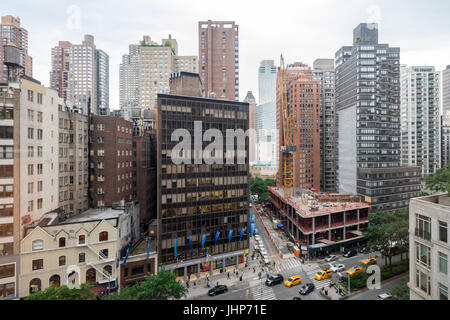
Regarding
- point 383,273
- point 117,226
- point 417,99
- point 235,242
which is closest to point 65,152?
point 117,226

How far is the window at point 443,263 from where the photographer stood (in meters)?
10.7

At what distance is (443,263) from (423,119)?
63007mm

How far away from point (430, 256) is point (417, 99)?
2517 inches

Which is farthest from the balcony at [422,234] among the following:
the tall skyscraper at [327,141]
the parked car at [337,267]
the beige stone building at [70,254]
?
the tall skyscraper at [327,141]

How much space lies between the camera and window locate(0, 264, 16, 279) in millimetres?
16953

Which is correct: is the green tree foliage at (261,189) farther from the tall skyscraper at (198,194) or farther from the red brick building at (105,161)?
the red brick building at (105,161)

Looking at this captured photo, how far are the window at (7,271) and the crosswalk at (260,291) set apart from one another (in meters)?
18.2

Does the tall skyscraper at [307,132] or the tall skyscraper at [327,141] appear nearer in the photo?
the tall skyscraper at [307,132]

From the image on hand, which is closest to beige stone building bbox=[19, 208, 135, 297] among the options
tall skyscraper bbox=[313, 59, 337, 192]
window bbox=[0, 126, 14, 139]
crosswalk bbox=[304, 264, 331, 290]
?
window bbox=[0, 126, 14, 139]

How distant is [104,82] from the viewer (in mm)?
56750

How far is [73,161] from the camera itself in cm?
2641

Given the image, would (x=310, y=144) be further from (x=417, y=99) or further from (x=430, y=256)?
(x=430, y=256)

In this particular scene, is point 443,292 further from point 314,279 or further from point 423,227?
point 314,279

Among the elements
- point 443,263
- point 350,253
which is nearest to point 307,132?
point 350,253
